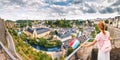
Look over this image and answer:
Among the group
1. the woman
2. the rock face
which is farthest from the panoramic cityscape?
the woman

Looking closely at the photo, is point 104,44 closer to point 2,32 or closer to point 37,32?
point 37,32

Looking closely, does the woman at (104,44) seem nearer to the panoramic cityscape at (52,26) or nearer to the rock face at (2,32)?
the panoramic cityscape at (52,26)

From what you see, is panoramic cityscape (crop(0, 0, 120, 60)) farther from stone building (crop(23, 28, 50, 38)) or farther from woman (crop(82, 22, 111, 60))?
woman (crop(82, 22, 111, 60))

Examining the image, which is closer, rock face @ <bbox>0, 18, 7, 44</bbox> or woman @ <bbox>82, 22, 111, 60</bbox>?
woman @ <bbox>82, 22, 111, 60</bbox>

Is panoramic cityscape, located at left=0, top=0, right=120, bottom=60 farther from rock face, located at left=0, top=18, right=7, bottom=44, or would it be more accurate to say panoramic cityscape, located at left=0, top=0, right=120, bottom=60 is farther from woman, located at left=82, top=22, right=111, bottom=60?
woman, located at left=82, top=22, right=111, bottom=60

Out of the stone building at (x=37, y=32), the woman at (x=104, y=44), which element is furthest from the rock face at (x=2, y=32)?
the woman at (x=104, y=44)

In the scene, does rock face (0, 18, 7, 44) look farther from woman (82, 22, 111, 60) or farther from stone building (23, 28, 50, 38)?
woman (82, 22, 111, 60)

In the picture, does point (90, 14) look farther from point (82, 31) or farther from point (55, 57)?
point (55, 57)

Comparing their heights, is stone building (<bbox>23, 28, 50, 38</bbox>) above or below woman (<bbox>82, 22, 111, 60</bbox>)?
above

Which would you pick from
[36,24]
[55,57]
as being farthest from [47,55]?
[36,24]

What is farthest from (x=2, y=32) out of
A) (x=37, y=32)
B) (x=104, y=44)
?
(x=104, y=44)
